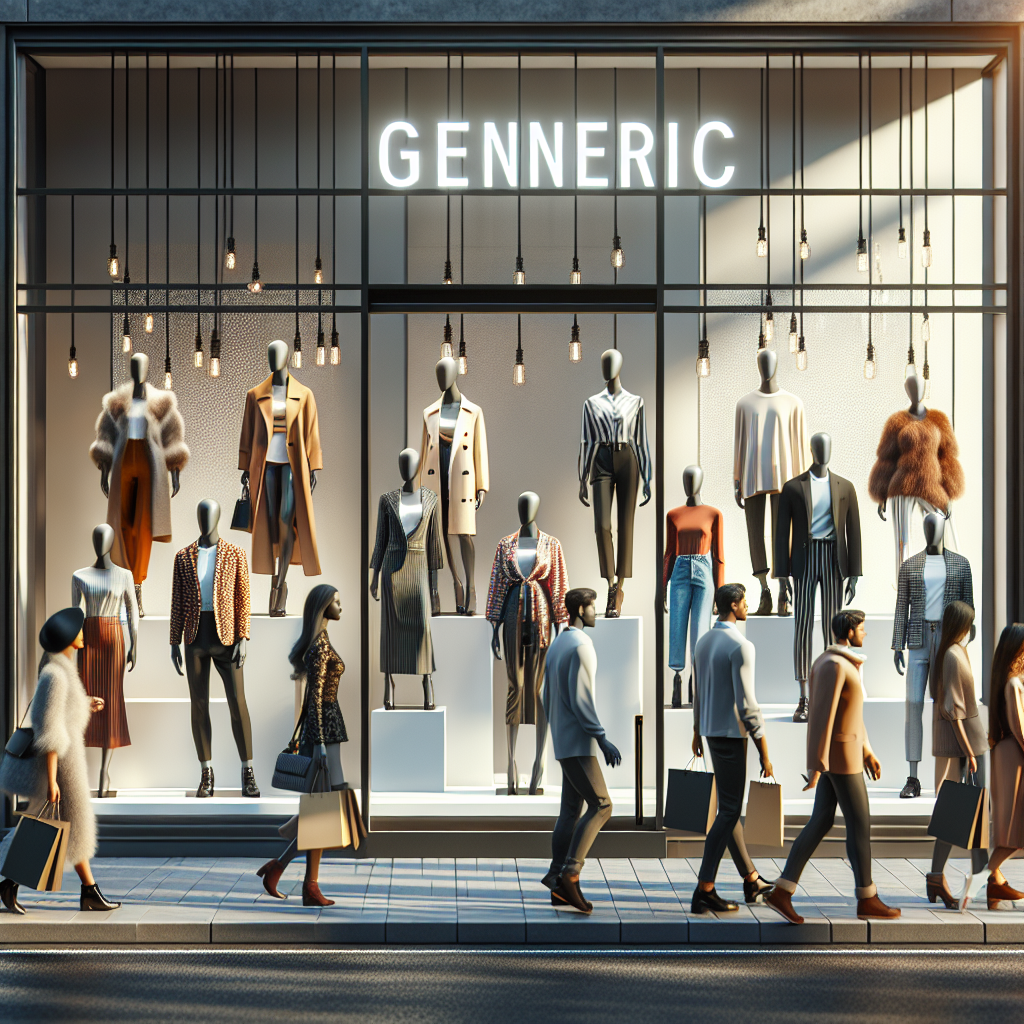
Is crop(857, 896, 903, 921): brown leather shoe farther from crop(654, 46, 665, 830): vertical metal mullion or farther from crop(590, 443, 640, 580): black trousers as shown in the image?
crop(590, 443, 640, 580): black trousers

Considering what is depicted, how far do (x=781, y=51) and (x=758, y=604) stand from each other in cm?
397

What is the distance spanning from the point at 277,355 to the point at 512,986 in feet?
16.1

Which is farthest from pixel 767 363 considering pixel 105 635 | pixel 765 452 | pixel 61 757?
pixel 61 757

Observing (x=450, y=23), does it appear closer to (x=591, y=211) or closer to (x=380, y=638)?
(x=591, y=211)

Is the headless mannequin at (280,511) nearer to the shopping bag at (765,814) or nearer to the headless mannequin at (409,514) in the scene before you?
the headless mannequin at (409,514)

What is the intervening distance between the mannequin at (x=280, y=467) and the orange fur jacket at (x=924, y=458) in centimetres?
415

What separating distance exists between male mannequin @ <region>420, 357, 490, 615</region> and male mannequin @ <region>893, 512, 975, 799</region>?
303cm

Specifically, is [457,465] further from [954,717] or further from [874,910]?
[874,910]

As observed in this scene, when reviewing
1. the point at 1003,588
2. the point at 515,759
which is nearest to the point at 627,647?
the point at 515,759

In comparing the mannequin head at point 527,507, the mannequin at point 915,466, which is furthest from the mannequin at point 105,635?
the mannequin at point 915,466

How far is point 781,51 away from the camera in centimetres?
875

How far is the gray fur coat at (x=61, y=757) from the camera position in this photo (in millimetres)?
6668

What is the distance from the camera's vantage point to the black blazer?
9039 millimetres

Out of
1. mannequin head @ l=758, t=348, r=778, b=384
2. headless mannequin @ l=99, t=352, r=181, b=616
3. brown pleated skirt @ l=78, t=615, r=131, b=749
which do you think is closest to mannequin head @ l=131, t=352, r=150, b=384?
headless mannequin @ l=99, t=352, r=181, b=616
